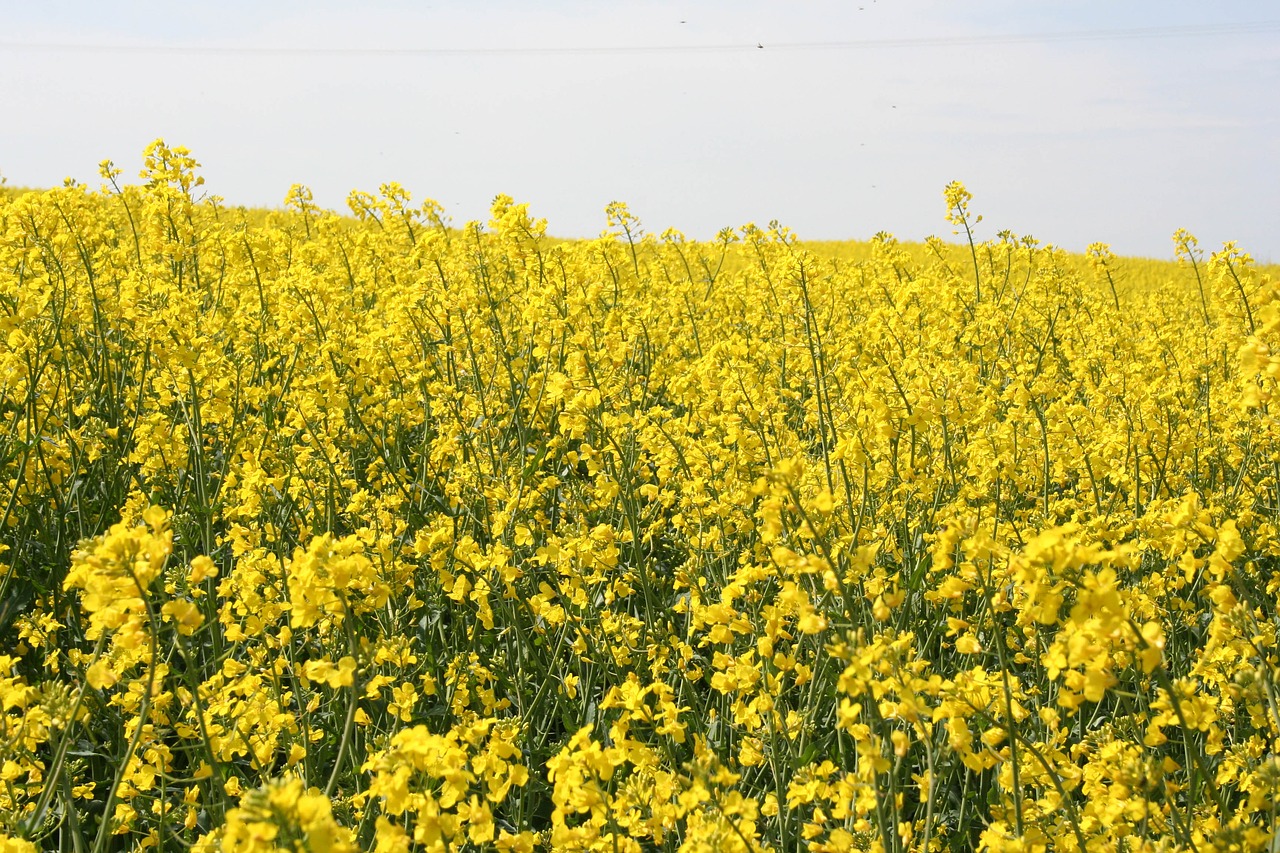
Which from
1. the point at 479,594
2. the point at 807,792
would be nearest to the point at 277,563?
the point at 479,594

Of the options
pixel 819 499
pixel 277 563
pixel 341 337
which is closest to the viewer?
pixel 819 499

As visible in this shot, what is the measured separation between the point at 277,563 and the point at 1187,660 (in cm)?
274

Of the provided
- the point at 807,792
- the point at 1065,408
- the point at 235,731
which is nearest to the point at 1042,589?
the point at 807,792

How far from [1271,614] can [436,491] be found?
→ 9.88 feet

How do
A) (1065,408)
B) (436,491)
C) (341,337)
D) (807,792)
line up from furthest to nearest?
1. (341,337)
2. (436,491)
3. (1065,408)
4. (807,792)

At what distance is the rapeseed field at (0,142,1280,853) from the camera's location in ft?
5.51

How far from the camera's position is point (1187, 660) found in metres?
3.31

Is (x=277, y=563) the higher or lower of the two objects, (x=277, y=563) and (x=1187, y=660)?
the higher

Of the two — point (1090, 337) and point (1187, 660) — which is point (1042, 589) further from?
point (1090, 337)

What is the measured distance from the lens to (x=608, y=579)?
3.30 m

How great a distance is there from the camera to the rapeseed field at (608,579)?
1.68 meters

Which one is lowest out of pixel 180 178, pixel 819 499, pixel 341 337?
pixel 819 499

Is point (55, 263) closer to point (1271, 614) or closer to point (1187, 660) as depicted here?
point (1187, 660)

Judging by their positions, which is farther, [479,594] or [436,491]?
[436,491]
